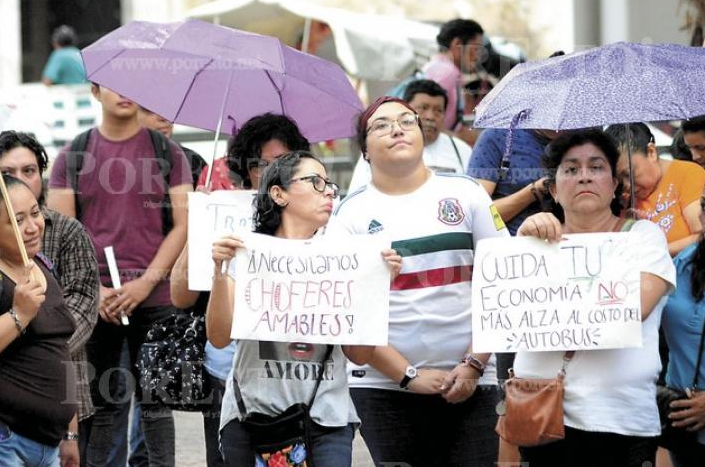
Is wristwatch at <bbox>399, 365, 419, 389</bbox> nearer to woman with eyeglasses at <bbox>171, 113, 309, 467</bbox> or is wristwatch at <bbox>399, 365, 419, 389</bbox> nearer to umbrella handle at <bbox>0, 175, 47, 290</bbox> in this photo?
woman with eyeglasses at <bbox>171, 113, 309, 467</bbox>

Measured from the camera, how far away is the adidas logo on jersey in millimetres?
6172

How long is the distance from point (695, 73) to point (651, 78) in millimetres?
210

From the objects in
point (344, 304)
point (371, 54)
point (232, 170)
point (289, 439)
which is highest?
point (371, 54)

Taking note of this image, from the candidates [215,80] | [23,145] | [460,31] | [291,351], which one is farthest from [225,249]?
[460,31]

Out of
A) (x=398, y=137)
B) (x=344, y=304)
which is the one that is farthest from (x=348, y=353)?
(x=398, y=137)

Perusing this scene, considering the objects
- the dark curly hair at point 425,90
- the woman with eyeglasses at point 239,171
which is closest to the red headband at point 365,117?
the woman with eyeglasses at point 239,171

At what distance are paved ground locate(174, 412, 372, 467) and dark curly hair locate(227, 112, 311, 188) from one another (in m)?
2.55

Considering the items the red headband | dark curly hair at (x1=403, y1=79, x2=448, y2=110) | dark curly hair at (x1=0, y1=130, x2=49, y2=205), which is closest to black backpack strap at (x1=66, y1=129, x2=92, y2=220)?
dark curly hair at (x1=0, y1=130, x2=49, y2=205)

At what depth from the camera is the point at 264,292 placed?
19.0 ft

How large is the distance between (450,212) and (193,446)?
12.5 ft

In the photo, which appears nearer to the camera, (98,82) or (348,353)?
(348,353)

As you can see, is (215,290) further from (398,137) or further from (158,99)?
(158,99)

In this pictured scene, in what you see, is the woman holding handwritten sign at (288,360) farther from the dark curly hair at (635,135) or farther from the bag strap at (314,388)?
the dark curly hair at (635,135)

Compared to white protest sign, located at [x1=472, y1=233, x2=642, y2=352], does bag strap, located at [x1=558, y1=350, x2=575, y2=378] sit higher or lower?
lower
